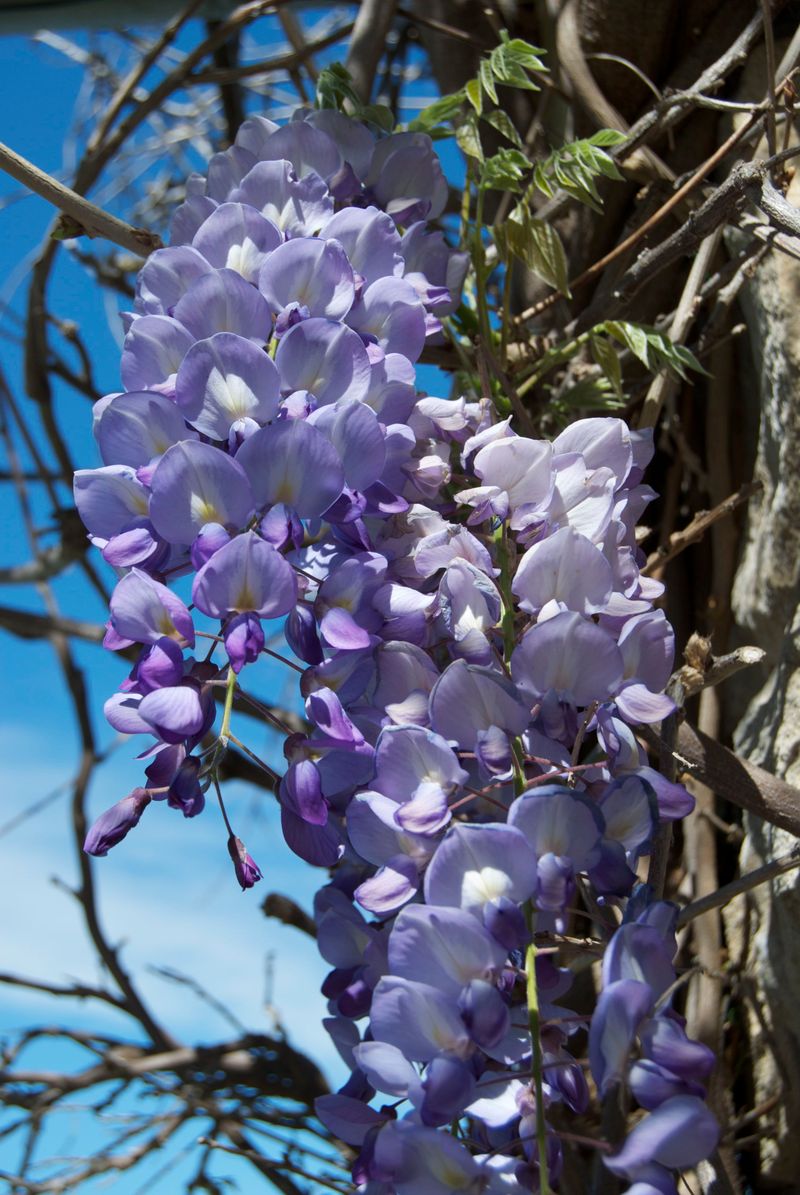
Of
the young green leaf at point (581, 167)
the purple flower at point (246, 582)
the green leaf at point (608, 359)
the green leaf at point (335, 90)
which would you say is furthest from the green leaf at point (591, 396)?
the purple flower at point (246, 582)

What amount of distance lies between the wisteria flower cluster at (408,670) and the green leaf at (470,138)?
0.18 m

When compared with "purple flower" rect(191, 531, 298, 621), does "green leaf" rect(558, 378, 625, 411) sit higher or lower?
higher

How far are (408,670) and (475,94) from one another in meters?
0.45

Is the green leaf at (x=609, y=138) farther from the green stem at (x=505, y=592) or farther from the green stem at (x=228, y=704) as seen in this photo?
the green stem at (x=228, y=704)

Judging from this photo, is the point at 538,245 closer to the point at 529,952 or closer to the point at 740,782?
the point at 740,782

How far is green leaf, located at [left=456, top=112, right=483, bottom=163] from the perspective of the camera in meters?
0.84

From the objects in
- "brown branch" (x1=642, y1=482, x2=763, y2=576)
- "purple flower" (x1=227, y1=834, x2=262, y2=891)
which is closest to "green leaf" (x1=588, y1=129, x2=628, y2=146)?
"brown branch" (x1=642, y1=482, x2=763, y2=576)

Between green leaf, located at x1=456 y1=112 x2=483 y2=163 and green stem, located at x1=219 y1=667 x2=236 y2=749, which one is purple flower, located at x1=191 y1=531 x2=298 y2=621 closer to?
green stem, located at x1=219 y1=667 x2=236 y2=749

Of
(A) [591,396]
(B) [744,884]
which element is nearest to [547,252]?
(A) [591,396]

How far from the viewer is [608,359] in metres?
0.82

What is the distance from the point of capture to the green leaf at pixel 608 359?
817mm

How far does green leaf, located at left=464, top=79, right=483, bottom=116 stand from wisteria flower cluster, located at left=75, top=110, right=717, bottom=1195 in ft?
0.54

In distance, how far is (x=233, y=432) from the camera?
58 centimetres

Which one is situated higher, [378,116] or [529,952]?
[378,116]
